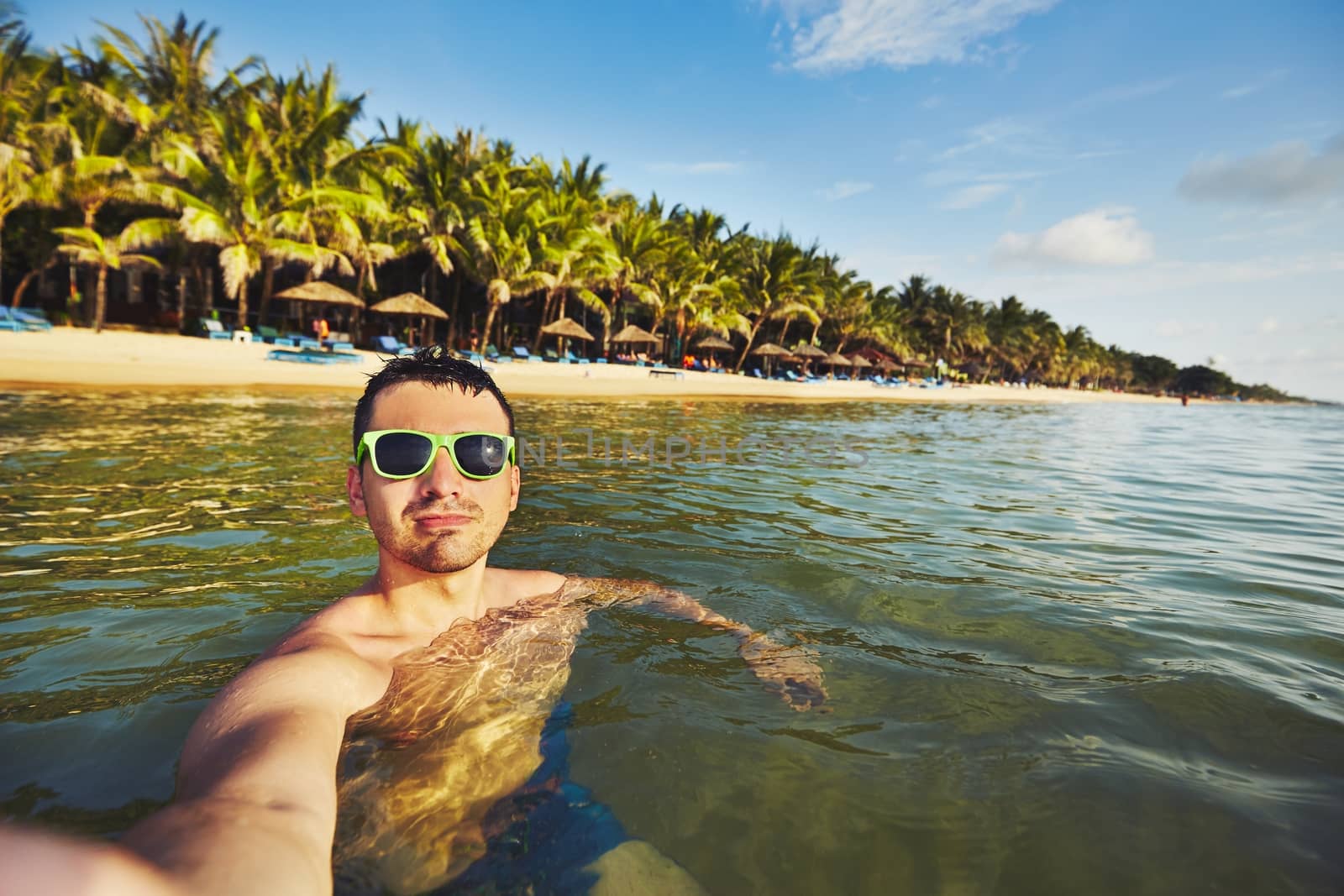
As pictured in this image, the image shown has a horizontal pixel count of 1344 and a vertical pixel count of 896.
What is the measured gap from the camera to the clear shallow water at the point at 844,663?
175cm

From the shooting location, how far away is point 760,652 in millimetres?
2838

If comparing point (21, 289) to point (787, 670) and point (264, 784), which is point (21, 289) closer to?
point (264, 784)

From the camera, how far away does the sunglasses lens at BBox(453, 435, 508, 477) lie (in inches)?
83.4

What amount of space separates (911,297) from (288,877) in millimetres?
67184

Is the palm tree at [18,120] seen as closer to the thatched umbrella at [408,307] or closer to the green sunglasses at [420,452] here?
the thatched umbrella at [408,307]

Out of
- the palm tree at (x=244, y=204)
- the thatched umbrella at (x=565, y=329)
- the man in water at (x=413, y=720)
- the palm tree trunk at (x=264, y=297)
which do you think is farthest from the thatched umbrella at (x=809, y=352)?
the man in water at (x=413, y=720)

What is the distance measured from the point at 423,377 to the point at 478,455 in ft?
1.27

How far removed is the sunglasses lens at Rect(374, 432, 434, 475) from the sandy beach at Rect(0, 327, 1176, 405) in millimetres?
11683

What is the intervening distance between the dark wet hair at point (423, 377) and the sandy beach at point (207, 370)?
11.4 m

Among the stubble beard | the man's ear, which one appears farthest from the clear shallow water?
the man's ear

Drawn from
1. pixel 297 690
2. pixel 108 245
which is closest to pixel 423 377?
pixel 297 690

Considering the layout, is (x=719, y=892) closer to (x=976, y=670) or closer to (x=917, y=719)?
(x=917, y=719)

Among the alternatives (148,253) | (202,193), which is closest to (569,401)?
(202,193)

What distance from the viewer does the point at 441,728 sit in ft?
6.66
